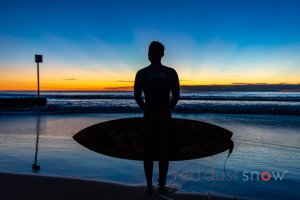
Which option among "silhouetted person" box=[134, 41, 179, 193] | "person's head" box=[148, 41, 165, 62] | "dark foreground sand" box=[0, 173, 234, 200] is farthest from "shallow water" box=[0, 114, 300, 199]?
"person's head" box=[148, 41, 165, 62]

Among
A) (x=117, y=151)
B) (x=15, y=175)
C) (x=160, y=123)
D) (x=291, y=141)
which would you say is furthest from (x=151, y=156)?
(x=291, y=141)

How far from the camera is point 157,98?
137 inches

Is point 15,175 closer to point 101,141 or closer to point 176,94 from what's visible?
point 101,141

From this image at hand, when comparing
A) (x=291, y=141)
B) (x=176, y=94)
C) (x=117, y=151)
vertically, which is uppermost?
(x=176, y=94)

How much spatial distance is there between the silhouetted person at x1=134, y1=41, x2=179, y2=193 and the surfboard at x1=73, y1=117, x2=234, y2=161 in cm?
55

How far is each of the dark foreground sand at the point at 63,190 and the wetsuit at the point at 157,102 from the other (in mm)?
570

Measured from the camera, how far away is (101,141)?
14.3ft

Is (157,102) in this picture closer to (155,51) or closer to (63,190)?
(155,51)

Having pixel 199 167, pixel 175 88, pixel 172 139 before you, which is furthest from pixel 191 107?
pixel 175 88

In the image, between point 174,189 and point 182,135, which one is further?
point 182,135

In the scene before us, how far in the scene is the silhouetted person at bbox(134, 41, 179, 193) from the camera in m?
3.48

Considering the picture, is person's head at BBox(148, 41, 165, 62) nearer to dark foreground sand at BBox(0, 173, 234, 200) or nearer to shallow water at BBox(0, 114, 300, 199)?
dark foreground sand at BBox(0, 173, 234, 200)

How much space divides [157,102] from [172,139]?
0.84 meters

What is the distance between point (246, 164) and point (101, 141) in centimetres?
267
